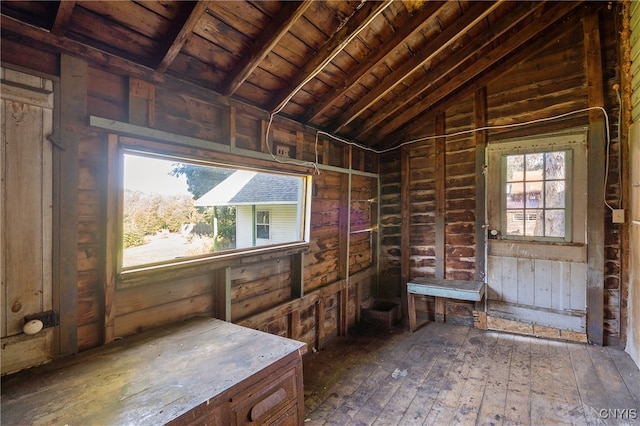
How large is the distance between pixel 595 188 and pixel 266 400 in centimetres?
369

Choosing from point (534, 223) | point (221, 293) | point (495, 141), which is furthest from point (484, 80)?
point (221, 293)

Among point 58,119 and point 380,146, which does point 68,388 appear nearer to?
point 58,119

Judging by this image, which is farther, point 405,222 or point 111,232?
point 405,222

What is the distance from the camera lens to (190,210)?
2.05 m

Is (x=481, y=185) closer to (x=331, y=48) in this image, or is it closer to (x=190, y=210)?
(x=331, y=48)

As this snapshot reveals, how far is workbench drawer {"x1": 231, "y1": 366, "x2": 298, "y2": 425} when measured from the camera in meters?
1.34

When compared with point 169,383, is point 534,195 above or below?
above

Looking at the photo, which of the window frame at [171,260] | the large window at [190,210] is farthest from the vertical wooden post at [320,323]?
the large window at [190,210]

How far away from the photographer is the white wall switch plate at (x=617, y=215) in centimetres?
294

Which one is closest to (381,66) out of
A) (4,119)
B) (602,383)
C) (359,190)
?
(359,190)

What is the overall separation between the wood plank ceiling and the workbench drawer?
1836 mm

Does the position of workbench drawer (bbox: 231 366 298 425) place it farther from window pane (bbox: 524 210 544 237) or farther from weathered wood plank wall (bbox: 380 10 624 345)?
window pane (bbox: 524 210 544 237)

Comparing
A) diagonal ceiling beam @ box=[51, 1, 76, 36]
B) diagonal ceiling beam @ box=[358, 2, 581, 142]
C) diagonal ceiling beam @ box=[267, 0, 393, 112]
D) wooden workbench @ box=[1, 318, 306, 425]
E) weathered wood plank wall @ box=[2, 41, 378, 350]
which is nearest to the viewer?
wooden workbench @ box=[1, 318, 306, 425]

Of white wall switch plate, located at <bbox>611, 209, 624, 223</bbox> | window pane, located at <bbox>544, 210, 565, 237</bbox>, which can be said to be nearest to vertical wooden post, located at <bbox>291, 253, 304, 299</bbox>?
window pane, located at <bbox>544, 210, 565, 237</bbox>
